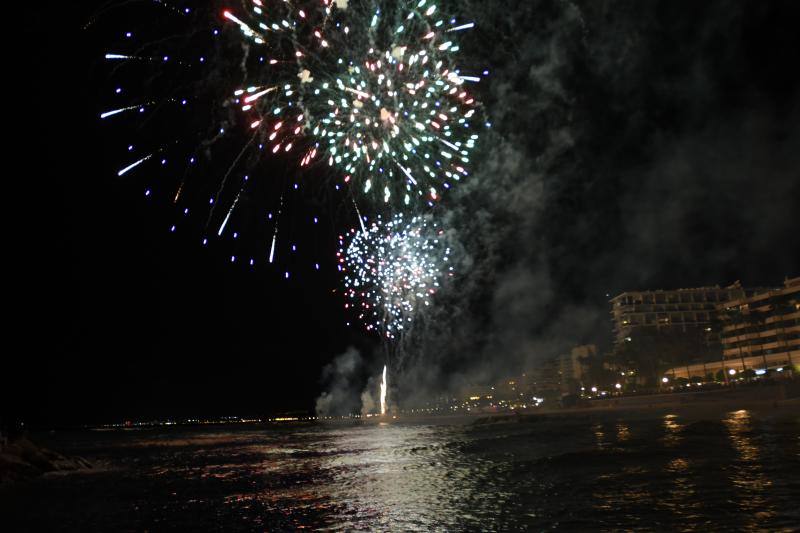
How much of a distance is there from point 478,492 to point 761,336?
120998 millimetres

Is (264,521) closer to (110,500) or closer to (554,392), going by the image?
(110,500)

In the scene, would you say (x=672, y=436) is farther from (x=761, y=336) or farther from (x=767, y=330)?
(x=767, y=330)

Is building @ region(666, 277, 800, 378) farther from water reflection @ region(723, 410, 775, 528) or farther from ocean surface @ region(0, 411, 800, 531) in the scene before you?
water reflection @ region(723, 410, 775, 528)

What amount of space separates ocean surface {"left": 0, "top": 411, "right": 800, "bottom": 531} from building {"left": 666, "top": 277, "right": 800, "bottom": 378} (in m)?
86.5

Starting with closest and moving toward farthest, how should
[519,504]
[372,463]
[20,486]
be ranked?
[519,504], [20,486], [372,463]

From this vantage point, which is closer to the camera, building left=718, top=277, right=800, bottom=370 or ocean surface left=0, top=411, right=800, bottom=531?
ocean surface left=0, top=411, right=800, bottom=531

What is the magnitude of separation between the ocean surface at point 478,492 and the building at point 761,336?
284 ft

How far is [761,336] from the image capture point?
11588 centimetres

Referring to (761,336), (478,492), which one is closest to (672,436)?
(478,492)

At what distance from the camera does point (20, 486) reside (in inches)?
1109

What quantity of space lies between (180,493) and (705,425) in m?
32.0

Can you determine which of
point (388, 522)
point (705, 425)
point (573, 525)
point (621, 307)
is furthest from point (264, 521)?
point (621, 307)

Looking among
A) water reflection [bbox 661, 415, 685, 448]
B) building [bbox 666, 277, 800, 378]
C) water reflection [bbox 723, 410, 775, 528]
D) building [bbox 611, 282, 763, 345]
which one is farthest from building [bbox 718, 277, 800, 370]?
water reflection [bbox 723, 410, 775, 528]

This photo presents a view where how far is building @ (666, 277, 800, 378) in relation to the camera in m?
106
